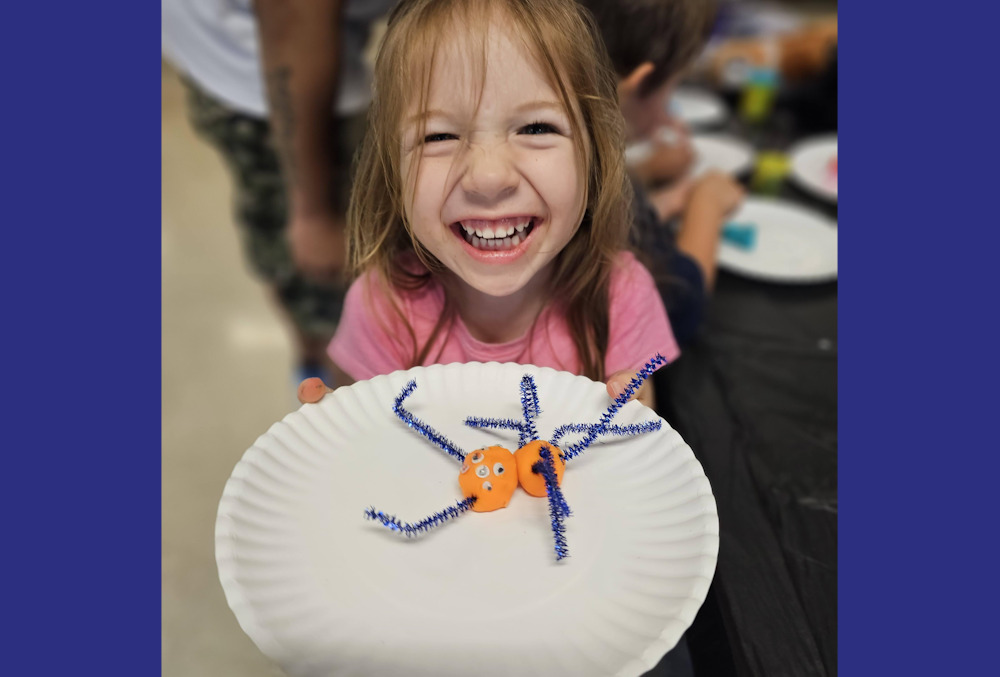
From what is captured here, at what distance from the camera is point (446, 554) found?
1.66 ft

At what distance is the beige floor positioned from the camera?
57cm

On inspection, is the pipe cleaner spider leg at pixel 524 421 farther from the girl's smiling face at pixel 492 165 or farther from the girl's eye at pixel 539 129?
the girl's eye at pixel 539 129

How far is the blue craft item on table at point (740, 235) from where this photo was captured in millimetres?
1187

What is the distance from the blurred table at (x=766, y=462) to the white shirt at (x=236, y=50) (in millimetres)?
607

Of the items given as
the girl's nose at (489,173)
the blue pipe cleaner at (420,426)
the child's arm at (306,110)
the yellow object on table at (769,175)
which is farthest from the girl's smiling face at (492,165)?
the yellow object on table at (769,175)

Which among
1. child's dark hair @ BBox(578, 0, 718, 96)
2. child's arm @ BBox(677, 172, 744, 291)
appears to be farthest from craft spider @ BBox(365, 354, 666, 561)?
child's arm @ BBox(677, 172, 744, 291)

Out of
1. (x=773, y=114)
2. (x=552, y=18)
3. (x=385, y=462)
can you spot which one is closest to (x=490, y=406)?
(x=385, y=462)

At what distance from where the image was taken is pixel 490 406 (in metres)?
Result: 0.62

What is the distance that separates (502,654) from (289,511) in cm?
18

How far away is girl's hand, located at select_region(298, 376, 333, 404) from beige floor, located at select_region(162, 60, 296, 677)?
0.04 metres

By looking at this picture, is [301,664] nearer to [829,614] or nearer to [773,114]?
[829,614]

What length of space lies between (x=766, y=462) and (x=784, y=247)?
1.70 ft

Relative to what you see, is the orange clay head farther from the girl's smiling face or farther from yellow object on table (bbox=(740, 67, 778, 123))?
yellow object on table (bbox=(740, 67, 778, 123))

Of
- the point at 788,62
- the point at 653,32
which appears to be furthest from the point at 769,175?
the point at 653,32
